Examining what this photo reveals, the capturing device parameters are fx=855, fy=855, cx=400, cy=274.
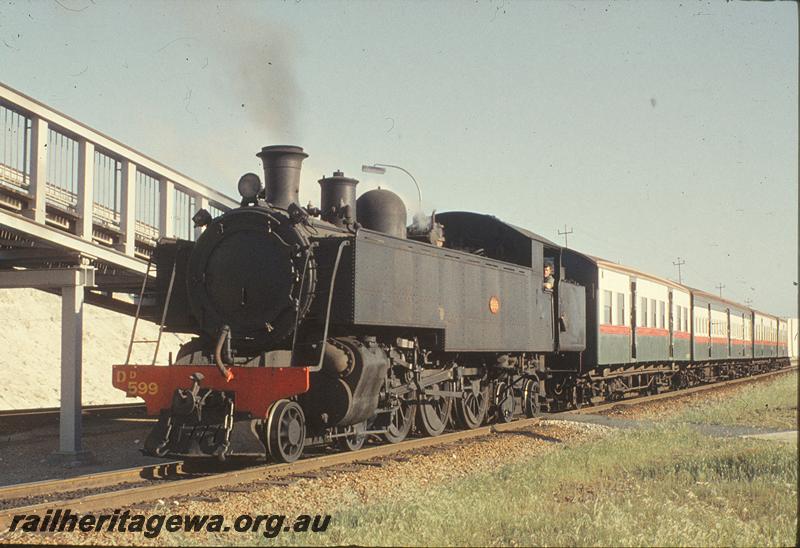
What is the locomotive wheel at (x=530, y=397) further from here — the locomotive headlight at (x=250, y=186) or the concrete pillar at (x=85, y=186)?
the concrete pillar at (x=85, y=186)

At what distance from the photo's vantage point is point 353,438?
1050 centimetres

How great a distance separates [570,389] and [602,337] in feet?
4.22

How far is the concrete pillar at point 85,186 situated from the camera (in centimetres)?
1161

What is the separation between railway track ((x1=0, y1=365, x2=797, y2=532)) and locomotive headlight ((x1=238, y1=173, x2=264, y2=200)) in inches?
122

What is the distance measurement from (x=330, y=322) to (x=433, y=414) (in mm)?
3258

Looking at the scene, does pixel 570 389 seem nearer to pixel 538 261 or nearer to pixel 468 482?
pixel 538 261

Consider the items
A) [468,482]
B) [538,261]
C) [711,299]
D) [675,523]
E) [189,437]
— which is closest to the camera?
[675,523]

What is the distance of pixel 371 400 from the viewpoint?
32.2 feet

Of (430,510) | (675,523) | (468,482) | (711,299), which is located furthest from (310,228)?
(711,299)

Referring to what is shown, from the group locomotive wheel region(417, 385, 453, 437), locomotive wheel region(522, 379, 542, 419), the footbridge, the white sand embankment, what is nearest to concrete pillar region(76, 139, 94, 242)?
the footbridge

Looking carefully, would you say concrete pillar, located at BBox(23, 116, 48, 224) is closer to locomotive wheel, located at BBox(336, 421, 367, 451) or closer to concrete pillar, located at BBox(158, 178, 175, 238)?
concrete pillar, located at BBox(158, 178, 175, 238)

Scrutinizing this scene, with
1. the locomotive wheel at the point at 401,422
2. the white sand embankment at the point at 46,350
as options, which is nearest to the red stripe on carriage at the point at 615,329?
the locomotive wheel at the point at 401,422
